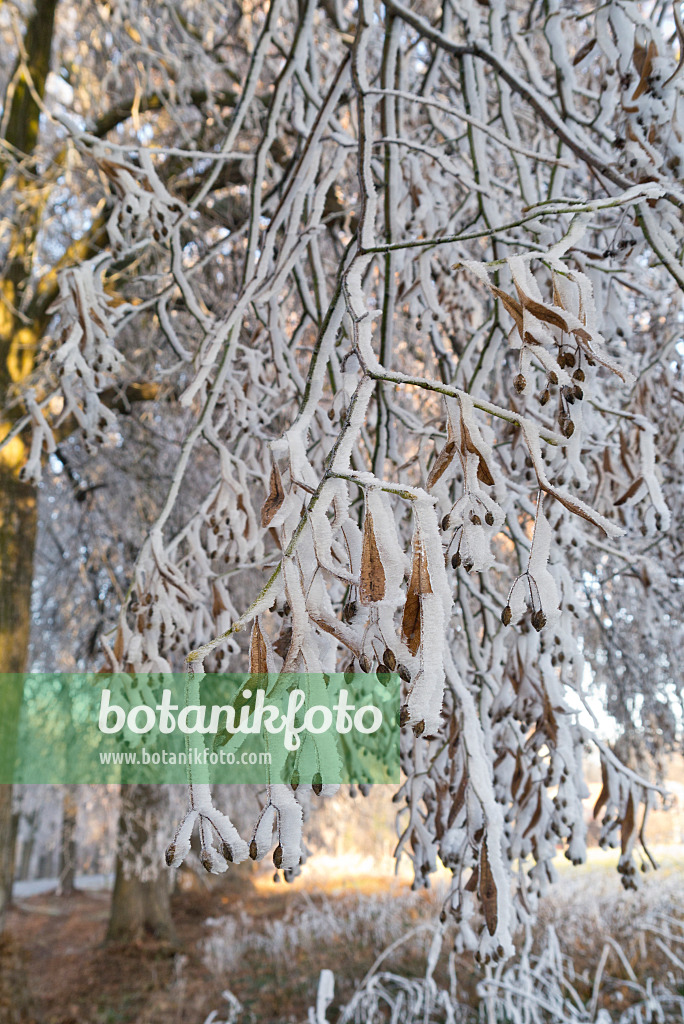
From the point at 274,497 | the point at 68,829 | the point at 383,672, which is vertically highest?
the point at 274,497

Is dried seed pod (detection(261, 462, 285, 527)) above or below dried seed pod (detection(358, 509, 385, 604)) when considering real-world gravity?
above

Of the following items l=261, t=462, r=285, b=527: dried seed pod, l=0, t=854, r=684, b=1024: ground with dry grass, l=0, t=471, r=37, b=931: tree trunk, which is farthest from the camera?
l=0, t=854, r=684, b=1024: ground with dry grass

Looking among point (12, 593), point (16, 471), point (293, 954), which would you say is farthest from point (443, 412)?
point (293, 954)

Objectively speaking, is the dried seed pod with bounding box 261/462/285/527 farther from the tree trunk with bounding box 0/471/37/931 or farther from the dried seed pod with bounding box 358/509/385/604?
the tree trunk with bounding box 0/471/37/931

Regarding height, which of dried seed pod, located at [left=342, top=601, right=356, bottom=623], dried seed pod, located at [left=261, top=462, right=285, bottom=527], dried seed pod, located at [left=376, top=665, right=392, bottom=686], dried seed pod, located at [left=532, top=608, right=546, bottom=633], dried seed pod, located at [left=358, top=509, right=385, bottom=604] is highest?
dried seed pod, located at [left=261, top=462, right=285, bottom=527]

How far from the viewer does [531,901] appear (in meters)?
1.30

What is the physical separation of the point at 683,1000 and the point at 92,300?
12.9 feet

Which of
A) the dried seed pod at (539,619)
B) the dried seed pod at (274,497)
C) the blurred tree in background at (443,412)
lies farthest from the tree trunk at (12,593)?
the dried seed pod at (539,619)

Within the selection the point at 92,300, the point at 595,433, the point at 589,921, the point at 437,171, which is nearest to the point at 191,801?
the point at 92,300

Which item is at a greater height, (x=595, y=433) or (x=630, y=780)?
(x=595, y=433)

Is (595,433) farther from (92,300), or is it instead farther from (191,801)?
(191,801)

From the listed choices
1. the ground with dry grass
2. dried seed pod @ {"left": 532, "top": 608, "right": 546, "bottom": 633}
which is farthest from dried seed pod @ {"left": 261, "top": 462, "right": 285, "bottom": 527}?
the ground with dry grass

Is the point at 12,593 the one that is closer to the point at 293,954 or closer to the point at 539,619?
the point at 539,619

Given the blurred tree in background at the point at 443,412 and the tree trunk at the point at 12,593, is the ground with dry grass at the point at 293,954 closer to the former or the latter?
the tree trunk at the point at 12,593
